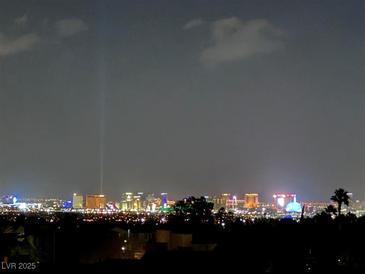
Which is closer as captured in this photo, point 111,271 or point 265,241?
point 111,271

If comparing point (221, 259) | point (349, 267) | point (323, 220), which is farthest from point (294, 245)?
point (323, 220)

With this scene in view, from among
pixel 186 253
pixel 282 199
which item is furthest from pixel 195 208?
pixel 282 199

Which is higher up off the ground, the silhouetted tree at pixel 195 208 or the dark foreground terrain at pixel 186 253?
the silhouetted tree at pixel 195 208

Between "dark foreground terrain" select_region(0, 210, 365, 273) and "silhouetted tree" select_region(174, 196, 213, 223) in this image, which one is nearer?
"dark foreground terrain" select_region(0, 210, 365, 273)

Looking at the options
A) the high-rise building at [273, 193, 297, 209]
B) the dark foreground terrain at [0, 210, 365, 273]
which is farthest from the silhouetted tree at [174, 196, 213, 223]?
the high-rise building at [273, 193, 297, 209]

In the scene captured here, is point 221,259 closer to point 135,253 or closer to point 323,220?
point 135,253

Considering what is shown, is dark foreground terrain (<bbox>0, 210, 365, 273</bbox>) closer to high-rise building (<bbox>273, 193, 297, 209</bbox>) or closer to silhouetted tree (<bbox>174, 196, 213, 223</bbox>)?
silhouetted tree (<bbox>174, 196, 213, 223</bbox>)

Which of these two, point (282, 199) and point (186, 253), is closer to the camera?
point (186, 253)

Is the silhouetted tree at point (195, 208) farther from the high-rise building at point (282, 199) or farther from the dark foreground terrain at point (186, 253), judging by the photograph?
the high-rise building at point (282, 199)

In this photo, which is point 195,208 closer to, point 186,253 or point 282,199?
point 186,253

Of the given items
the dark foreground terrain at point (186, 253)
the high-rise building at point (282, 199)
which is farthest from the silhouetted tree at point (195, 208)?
the high-rise building at point (282, 199)

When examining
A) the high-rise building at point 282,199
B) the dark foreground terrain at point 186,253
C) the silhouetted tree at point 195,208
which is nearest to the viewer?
the dark foreground terrain at point 186,253
